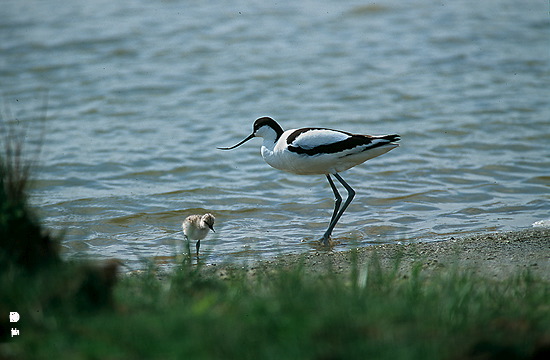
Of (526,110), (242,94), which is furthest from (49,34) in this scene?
(526,110)

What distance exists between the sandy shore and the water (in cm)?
59

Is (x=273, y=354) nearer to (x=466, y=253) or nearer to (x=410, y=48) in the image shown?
(x=466, y=253)

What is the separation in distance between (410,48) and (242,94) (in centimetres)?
430

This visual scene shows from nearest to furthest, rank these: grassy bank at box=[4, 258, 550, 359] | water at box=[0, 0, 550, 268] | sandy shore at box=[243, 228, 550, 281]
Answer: grassy bank at box=[4, 258, 550, 359] < sandy shore at box=[243, 228, 550, 281] < water at box=[0, 0, 550, 268]

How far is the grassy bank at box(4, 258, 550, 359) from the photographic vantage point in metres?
3.27

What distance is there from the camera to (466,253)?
6523mm

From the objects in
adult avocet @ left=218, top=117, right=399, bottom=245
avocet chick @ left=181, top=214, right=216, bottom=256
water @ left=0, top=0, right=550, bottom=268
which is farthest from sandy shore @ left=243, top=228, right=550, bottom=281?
adult avocet @ left=218, top=117, right=399, bottom=245

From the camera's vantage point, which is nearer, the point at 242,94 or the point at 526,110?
the point at 526,110

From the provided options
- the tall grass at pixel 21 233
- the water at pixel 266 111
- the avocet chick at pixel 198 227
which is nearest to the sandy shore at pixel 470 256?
the water at pixel 266 111

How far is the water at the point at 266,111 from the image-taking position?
8406 millimetres

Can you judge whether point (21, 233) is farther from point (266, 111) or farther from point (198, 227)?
point (266, 111)

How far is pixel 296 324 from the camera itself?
3.44m

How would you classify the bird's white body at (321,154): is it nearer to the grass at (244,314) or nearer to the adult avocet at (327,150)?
the adult avocet at (327,150)

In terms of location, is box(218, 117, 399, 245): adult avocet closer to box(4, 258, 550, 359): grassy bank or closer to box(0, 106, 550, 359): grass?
box(0, 106, 550, 359): grass
